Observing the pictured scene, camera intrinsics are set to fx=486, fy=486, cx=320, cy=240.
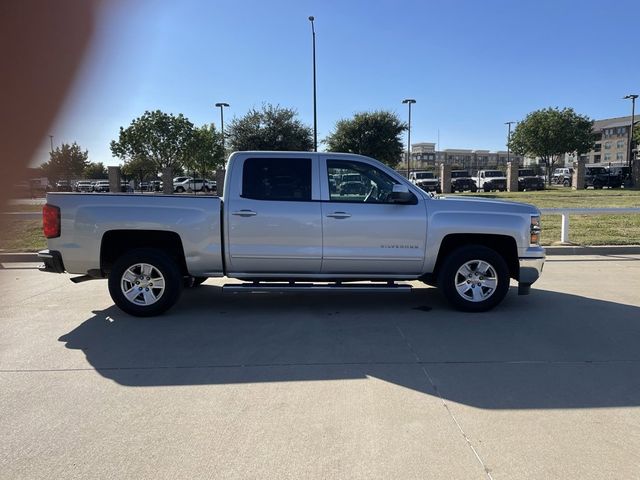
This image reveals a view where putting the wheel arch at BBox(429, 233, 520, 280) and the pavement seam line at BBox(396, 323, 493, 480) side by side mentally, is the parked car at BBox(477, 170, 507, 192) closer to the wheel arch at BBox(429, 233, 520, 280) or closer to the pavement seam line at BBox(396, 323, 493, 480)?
the wheel arch at BBox(429, 233, 520, 280)

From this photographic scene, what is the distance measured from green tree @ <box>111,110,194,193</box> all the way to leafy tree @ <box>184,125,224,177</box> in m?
0.82

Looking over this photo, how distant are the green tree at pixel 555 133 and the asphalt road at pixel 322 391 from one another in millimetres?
56424

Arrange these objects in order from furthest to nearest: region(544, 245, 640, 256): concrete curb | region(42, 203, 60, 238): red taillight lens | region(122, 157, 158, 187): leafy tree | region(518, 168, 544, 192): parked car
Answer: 1. region(122, 157, 158, 187): leafy tree
2. region(518, 168, 544, 192): parked car
3. region(544, 245, 640, 256): concrete curb
4. region(42, 203, 60, 238): red taillight lens

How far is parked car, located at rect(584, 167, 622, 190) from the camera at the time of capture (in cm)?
4494

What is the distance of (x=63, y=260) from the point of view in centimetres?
588

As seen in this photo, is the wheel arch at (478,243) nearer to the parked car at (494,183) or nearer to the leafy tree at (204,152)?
the parked car at (494,183)

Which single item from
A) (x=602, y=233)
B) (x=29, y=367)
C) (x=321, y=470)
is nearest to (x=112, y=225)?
(x=29, y=367)

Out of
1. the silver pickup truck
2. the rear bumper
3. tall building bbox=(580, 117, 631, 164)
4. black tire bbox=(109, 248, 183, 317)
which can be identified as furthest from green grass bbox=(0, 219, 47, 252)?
tall building bbox=(580, 117, 631, 164)

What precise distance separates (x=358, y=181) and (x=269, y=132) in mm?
30087

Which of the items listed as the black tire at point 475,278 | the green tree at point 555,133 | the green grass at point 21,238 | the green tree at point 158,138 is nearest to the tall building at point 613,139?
the green tree at point 555,133

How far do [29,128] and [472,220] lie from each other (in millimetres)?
6541

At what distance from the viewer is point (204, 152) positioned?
4869cm

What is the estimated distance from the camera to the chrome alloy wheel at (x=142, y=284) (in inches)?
233

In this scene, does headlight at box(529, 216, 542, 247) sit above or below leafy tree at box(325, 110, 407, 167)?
below
